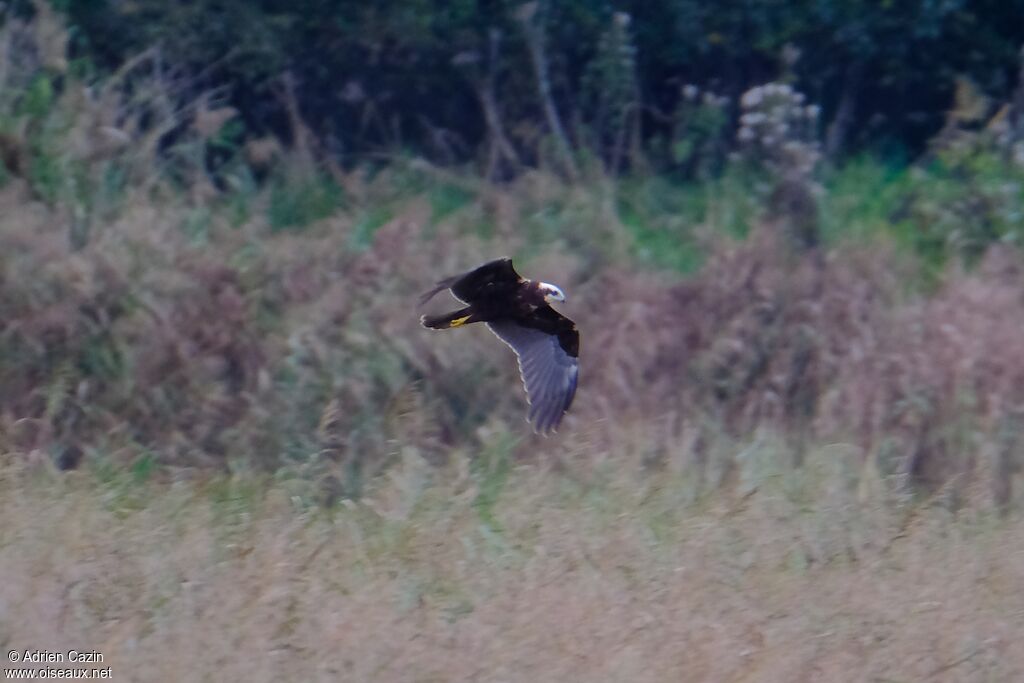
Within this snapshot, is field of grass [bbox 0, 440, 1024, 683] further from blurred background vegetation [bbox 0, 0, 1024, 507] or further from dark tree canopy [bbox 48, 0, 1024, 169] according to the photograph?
dark tree canopy [bbox 48, 0, 1024, 169]

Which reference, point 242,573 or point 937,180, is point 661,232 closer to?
point 937,180

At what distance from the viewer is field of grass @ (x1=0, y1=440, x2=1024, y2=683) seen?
447 cm

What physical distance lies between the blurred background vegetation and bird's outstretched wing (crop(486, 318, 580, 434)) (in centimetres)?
35

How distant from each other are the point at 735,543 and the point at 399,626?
61.3 inches

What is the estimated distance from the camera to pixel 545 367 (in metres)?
6.35

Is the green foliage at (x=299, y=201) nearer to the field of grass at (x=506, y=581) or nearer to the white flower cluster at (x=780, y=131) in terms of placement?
the white flower cluster at (x=780, y=131)

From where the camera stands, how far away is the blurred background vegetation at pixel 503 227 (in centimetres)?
787

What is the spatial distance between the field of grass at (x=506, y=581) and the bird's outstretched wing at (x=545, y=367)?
0.30 meters

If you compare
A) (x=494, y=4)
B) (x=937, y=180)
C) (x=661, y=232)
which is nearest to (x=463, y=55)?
(x=494, y=4)

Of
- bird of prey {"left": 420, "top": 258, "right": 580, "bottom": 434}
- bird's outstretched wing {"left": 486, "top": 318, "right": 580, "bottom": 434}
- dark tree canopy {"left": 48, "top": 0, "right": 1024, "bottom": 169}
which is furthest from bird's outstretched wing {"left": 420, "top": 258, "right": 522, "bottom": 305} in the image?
dark tree canopy {"left": 48, "top": 0, "right": 1024, "bottom": 169}

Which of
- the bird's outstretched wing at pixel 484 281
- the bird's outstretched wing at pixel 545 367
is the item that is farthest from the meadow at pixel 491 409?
the bird's outstretched wing at pixel 484 281

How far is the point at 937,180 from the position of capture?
36.3ft

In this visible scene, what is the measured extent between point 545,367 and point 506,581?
1405 millimetres

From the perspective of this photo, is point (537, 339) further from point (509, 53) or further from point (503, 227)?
point (509, 53)
